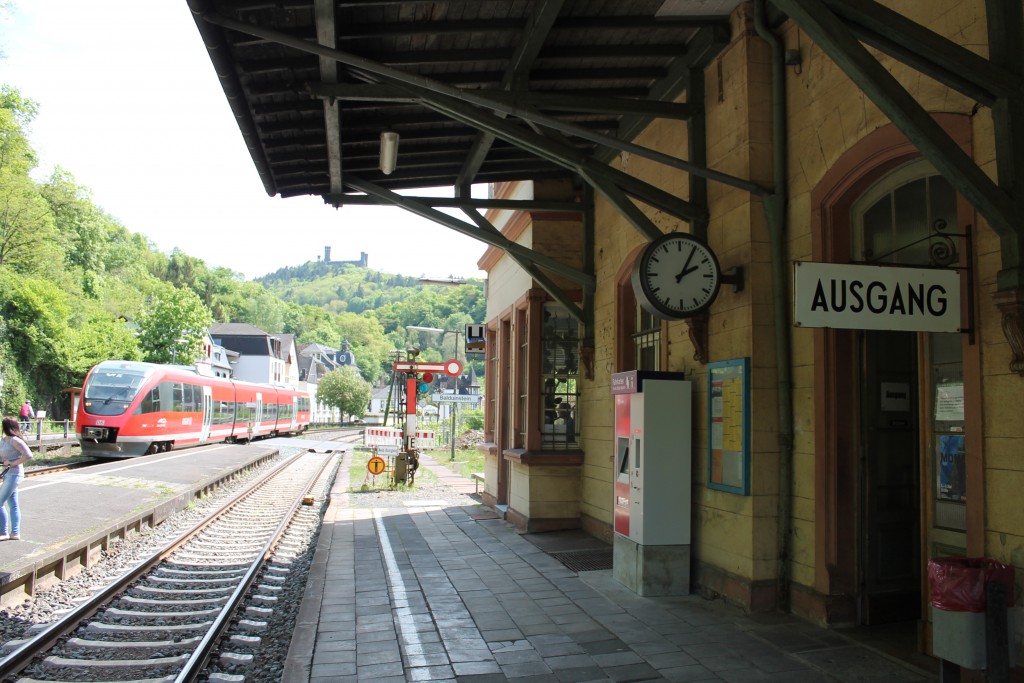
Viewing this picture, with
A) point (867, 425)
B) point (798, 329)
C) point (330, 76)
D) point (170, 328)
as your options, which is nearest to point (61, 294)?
point (170, 328)

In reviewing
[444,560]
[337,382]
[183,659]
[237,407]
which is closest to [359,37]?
[183,659]

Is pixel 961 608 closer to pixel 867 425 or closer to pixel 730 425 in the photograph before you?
pixel 867 425

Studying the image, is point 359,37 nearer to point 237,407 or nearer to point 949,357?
point 949,357

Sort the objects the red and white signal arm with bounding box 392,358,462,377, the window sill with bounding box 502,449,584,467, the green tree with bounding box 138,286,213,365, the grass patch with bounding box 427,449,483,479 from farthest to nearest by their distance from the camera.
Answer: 1. the green tree with bounding box 138,286,213,365
2. the grass patch with bounding box 427,449,483,479
3. the red and white signal arm with bounding box 392,358,462,377
4. the window sill with bounding box 502,449,584,467

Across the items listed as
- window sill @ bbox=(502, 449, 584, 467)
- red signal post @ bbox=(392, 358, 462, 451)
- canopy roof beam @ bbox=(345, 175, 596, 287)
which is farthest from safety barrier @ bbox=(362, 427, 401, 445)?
canopy roof beam @ bbox=(345, 175, 596, 287)

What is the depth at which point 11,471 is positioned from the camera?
8.62 metres

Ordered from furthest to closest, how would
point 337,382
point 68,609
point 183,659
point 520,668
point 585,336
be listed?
point 337,382, point 585,336, point 68,609, point 183,659, point 520,668

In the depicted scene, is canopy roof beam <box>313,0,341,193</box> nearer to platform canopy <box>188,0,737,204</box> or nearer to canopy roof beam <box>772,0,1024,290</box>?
platform canopy <box>188,0,737,204</box>

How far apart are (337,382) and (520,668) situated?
71.2 meters

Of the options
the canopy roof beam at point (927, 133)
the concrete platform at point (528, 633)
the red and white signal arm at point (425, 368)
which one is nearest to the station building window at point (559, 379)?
the concrete platform at point (528, 633)

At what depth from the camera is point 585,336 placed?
1046 cm

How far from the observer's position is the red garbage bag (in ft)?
12.3

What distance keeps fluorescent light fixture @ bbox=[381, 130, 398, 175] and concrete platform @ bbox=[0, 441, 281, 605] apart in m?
5.17

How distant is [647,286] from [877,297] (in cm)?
232
